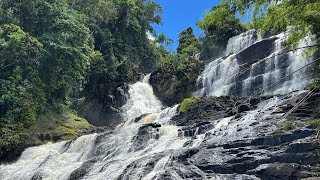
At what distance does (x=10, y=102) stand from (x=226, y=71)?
1540 cm

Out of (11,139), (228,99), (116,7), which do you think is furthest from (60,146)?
(116,7)

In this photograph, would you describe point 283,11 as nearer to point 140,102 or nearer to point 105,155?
point 105,155

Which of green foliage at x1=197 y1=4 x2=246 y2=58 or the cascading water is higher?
green foliage at x1=197 y1=4 x2=246 y2=58

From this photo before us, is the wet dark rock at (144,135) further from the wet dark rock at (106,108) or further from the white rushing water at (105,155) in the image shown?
the wet dark rock at (106,108)

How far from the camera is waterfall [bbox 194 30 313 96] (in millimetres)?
23547

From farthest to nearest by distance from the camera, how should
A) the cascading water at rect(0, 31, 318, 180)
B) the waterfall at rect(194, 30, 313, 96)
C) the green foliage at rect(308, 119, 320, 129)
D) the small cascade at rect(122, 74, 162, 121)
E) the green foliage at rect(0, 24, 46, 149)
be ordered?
the small cascade at rect(122, 74, 162, 121)
the green foliage at rect(0, 24, 46, 149)
the waterfall at rect(194, 30, 313, 96)
the cascading water at rect(0, 31, 318, 180)
the green foliage at rect(308, 119, 320, 129)

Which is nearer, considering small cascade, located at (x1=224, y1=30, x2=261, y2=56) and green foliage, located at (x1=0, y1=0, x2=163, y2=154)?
green foliage, located at (x1=0, y1=0, x2=163, y2=154)

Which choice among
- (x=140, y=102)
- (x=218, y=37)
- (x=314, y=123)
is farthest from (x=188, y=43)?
(x=314, y=123)

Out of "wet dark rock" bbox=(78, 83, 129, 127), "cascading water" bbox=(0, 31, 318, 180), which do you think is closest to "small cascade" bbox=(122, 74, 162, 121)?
"wet dark rock" bbox=(78, 83, 129, 127)

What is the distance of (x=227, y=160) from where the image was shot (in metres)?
12.5

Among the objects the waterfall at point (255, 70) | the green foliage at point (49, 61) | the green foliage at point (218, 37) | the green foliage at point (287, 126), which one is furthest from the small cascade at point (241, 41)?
the green foliage at point (287, 126)

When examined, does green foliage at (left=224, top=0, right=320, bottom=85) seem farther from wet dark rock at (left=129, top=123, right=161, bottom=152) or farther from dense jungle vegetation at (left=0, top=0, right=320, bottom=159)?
wet dark rock at (left=129, top=123, right=161, bottom=152)

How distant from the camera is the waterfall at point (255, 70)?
23.5 m

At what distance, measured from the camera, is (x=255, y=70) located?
26.3m
